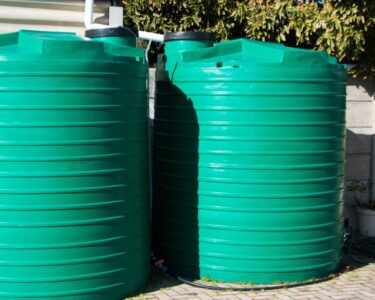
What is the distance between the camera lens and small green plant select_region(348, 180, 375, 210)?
745 cm

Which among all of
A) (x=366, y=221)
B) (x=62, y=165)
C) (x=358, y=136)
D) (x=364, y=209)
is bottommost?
(x=366, y=221)

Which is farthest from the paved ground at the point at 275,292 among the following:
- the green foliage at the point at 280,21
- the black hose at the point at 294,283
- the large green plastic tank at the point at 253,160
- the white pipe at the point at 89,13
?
the green foliage at the point at 280,21

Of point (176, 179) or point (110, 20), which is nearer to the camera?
point (176, 179)

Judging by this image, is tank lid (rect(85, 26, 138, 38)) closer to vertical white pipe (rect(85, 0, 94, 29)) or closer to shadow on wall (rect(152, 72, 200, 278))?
shadow on wall (rect(152, 72, 200, 278))

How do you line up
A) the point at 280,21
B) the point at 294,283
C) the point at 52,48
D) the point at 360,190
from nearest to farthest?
1. the point at 52,48
2. the point at 294,283
3. the point at 360,190
4. the point at 280,21

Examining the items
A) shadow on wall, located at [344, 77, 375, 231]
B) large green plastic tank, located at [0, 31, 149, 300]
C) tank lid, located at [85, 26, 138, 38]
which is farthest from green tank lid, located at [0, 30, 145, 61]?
shadow on wall, located at [344, 77, 375, 231]

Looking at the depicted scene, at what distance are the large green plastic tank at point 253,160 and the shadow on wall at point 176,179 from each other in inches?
0.4

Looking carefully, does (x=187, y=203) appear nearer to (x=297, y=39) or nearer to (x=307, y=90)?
(x=307, y=90)

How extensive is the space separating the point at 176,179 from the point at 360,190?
3.09 meters

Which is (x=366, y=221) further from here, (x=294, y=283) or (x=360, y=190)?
(x=294, y=283)

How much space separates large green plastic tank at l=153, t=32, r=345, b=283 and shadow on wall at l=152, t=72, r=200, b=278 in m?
0.01

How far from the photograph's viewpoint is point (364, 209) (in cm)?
732

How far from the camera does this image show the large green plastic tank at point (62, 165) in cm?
422

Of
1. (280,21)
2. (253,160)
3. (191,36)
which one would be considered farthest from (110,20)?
(253,160)
